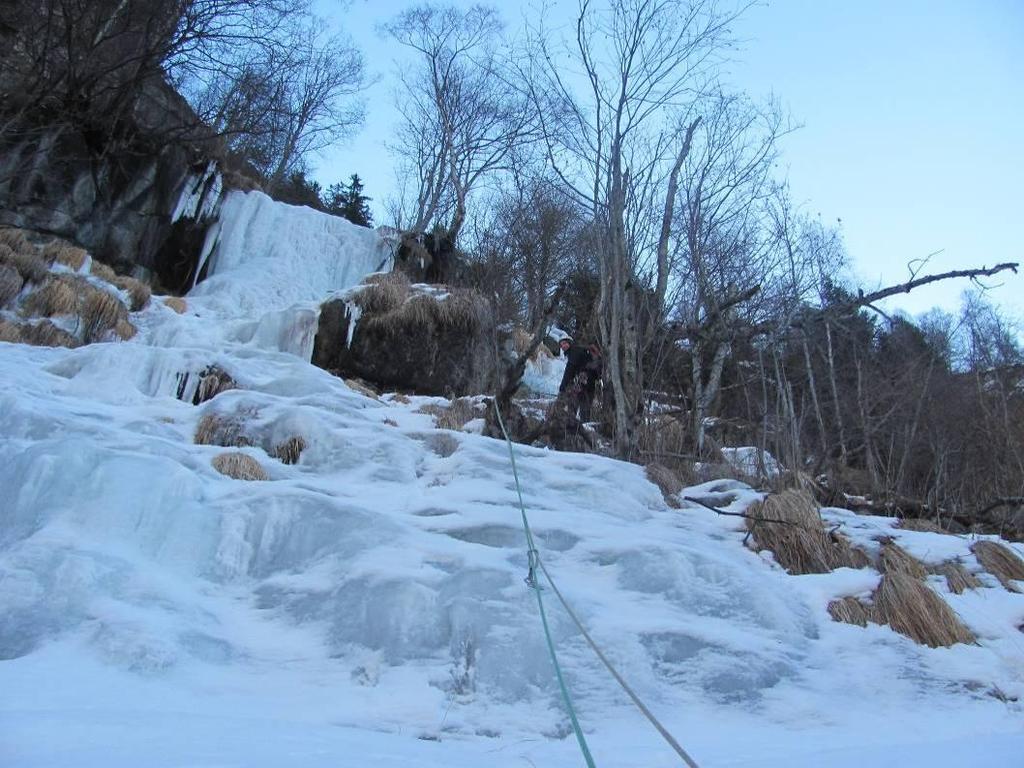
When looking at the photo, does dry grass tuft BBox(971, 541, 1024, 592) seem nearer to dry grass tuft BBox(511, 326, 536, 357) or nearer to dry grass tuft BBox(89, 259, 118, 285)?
dry grass tuft BBox(511, 326, 536, 357)

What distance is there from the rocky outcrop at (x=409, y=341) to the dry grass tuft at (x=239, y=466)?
16.0ft

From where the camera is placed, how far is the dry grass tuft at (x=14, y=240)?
803 centimetres

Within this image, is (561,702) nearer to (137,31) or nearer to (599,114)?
(599,114)

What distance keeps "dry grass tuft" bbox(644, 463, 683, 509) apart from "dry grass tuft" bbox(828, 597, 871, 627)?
1.50 metres

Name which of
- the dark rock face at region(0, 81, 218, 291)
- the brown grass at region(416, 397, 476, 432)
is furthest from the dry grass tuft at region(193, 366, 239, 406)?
the dark rock face at region(0, 81, 218, 291)

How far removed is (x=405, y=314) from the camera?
361 inches

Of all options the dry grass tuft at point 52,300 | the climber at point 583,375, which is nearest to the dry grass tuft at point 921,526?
the climber at point 583,375

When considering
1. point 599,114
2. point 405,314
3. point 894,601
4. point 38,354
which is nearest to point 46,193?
point 38,354

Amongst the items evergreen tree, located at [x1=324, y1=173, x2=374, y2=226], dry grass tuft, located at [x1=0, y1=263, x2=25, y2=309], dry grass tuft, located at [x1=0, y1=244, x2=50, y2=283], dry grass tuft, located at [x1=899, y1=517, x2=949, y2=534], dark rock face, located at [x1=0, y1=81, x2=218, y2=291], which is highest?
evergreen tree, located at [x1=324, y1=173, x2=374, y2=226]

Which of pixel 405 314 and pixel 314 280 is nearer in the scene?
pixel 405 314

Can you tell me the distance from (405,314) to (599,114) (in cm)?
417

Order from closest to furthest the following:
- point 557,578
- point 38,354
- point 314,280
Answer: point 557,578 < point 38,354 < point 314,280

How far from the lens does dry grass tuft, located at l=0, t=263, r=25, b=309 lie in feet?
23.5

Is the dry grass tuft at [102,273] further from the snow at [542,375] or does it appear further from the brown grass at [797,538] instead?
the brown grass at [797,538]
